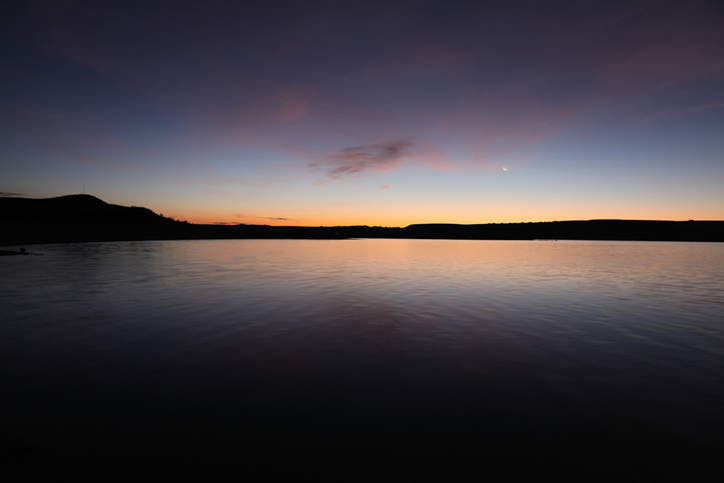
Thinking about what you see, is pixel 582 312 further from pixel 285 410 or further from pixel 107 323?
pixel 107 323

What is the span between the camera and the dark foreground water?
5.19 m

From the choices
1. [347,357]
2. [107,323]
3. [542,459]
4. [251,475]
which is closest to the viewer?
[251,475]

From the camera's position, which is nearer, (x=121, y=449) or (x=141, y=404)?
(x=121, y=449)

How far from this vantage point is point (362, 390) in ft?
24.5

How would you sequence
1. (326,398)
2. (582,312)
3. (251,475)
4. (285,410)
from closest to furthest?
(251,475) → (285,410) → (326,398) → (582,312)

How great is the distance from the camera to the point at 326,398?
7066 millimetres

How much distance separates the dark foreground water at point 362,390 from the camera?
5189 mm

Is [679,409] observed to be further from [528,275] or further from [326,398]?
[528,275]

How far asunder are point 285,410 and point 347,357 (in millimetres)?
3210

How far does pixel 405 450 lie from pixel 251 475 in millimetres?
2302

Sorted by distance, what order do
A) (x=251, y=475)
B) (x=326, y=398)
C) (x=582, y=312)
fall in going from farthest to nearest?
(x=582, y=312), (x=326, y=398), (x=251, y=475)

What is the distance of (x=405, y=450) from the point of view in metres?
5.37

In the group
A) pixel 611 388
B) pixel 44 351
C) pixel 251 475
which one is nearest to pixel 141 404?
pixel 251 475

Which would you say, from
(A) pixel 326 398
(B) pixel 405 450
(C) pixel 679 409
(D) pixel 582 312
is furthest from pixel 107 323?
(D) pixel 582 312
